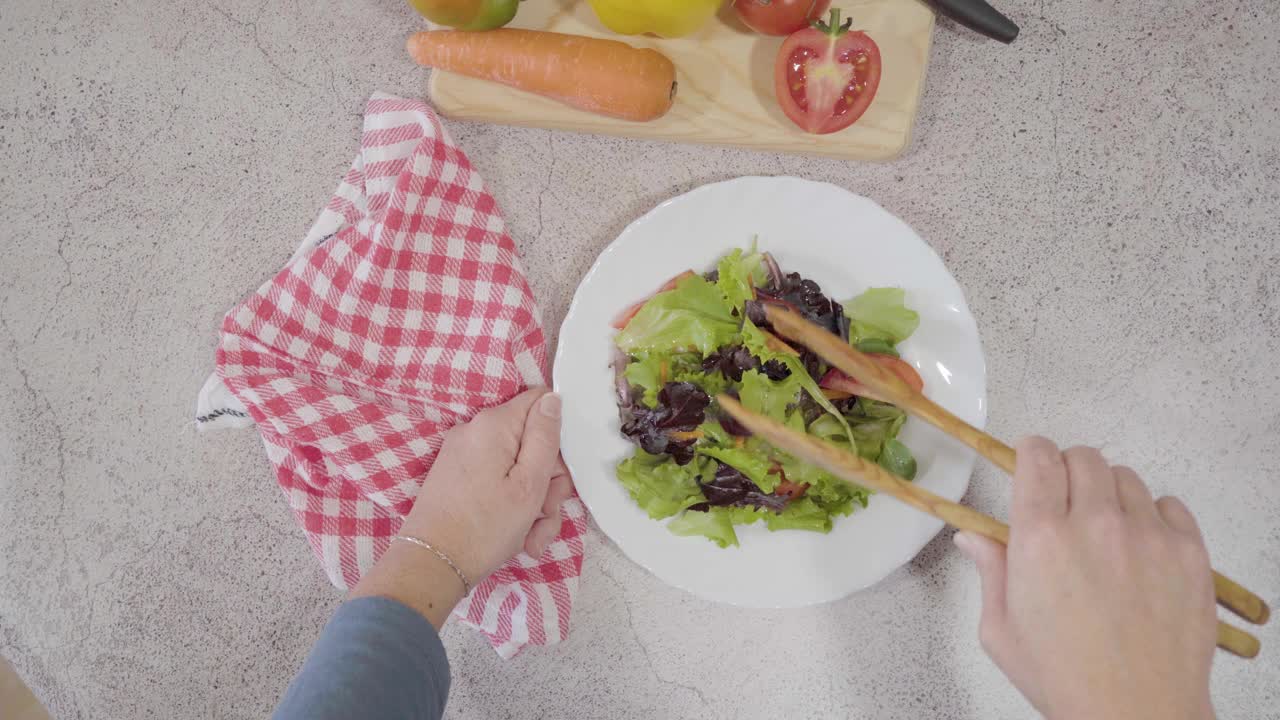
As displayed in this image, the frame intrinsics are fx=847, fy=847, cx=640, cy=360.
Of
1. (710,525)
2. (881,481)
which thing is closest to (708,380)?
(710,525)

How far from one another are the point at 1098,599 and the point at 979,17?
60 centimetres

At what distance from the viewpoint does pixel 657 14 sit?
0.82m

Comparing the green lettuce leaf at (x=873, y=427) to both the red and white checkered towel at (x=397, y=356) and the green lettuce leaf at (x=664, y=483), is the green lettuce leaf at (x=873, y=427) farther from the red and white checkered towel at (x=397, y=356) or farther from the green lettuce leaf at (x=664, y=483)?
the red and white checkered towel at (x=397, y=356)

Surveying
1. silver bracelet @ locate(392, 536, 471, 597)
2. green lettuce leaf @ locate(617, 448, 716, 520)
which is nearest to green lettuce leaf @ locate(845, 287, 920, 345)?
green lettuce leaf @ locate(617, 448, 716, 520)

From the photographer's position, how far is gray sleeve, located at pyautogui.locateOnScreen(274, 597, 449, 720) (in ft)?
2.41

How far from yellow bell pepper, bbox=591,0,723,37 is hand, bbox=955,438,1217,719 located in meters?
0.50

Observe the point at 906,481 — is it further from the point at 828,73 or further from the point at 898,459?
the point at 828,73

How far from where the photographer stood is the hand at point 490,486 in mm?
887

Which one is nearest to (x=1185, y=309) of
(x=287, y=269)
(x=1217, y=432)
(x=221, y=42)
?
(x=1217, y=432)

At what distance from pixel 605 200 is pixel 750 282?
0.67 ft

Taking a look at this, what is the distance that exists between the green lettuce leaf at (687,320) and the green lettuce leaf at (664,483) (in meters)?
0.12

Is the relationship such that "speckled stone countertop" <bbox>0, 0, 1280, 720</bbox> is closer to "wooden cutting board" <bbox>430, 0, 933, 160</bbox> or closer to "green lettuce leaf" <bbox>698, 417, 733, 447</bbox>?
"wooden cutting board" <bbox>430, 0, 933, 160</bbox>

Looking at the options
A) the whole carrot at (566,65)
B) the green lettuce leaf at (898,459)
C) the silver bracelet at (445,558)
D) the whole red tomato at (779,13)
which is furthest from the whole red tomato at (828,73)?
the silver bracelet at (445,558)

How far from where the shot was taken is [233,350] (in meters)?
0.92
